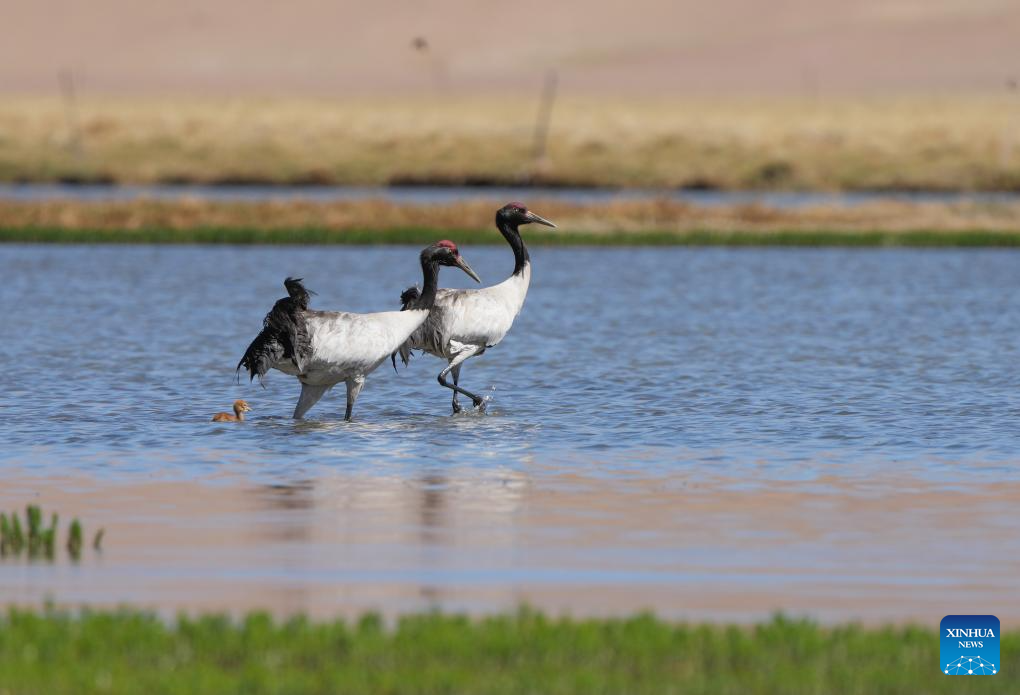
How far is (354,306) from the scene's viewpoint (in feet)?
113

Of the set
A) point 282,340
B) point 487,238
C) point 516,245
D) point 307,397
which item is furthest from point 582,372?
point 487,238

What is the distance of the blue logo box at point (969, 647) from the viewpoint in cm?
891

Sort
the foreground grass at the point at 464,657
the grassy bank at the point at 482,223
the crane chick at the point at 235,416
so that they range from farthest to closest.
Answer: the grassy bank at the point at 482,223 < the crane chick at the point at 235,416 < the foreground grass at the point at 464,657

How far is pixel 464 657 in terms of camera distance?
8984mm

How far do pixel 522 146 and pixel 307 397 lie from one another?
84015 mm

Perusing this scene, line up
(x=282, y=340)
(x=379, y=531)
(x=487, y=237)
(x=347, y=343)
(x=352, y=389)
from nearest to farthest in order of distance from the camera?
(x=379, y=531) → (x=282, y=340) → (x=347, y=343) → (x=352, y=389) → (x=487, y=237)

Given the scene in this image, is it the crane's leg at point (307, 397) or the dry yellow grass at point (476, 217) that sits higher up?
the dry yellow grass at point (476, 217)

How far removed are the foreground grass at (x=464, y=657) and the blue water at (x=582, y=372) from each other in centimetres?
612

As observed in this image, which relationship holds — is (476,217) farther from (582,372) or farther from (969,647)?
A: (969,647)

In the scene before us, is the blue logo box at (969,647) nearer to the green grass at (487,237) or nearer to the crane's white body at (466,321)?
the crane's white body at (466,321)

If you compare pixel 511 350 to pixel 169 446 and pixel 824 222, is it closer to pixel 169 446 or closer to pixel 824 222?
pixel 169 446

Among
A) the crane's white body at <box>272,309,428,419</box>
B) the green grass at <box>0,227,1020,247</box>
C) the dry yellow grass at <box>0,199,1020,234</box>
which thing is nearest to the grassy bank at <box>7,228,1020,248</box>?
the green grass at <box>0,227,1020,247</box>

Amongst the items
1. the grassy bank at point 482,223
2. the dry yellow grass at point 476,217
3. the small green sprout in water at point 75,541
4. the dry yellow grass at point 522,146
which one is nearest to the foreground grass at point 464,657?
the small green sprout in water at point 75,541

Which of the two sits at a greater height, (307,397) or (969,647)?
(307,397)
